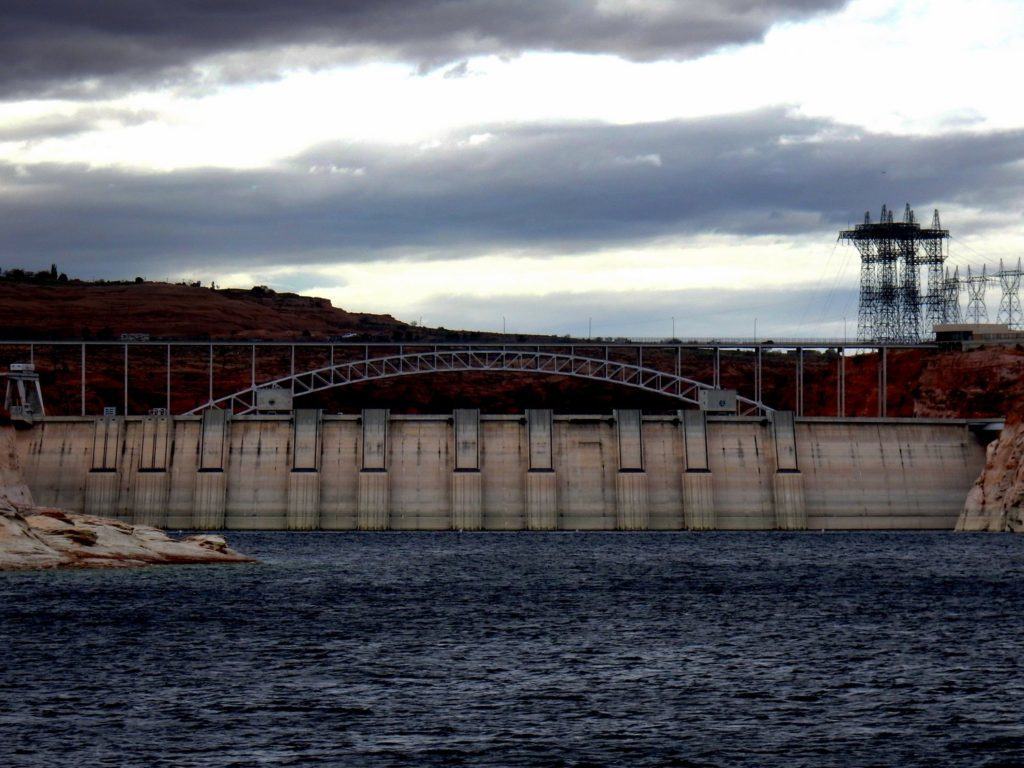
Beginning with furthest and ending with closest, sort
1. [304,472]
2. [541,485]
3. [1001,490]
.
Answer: [541,485] → [304,472] → [1001,490]

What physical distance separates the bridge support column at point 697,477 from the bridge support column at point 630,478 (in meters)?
3.13

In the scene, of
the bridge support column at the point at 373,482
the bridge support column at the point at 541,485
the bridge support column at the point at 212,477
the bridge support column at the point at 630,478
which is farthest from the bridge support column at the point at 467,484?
the bridge support column at the point at 212,477

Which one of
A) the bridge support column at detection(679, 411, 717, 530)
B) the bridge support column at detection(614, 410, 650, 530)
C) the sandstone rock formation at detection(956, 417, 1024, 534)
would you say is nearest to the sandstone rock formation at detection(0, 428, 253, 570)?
the bridge support column at detection(614, 410, 650, 530)

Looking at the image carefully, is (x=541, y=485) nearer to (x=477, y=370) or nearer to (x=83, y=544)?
(x=477, y=370)

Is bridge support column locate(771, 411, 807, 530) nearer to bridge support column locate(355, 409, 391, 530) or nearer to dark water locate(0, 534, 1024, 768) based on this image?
dark water locate(0, 534, 1024, 768)

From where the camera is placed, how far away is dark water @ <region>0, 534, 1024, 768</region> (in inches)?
1483

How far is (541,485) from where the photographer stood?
381 ft

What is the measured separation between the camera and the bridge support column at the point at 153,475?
11638 centimetres

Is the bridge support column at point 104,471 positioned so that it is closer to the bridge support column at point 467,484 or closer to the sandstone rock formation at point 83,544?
the bridge support column at point 467,484

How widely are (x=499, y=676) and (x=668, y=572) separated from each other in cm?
3892

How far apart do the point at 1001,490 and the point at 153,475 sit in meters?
62.7

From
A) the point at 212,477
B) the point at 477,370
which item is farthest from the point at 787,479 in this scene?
the point at 477,370

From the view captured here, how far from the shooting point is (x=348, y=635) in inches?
2254

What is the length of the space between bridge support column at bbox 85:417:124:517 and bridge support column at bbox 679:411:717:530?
140ft
